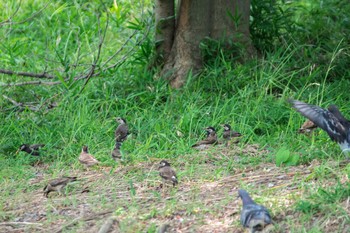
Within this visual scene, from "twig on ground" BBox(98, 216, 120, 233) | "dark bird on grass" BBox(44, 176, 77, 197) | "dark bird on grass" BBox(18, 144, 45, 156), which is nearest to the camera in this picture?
"twig on ground" BBox(98, 216, 120, 233)

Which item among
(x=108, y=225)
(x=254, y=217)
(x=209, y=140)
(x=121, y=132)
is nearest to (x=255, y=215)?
(x=254, y=217)

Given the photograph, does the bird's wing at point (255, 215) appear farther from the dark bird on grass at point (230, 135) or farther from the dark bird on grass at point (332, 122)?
the dark bird on grass at point (230, 135)

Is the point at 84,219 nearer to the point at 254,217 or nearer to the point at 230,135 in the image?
the point at 254,217

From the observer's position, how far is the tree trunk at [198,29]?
11.8 m

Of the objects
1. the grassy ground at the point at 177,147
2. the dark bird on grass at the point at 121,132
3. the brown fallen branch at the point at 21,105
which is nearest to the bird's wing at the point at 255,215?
the grassy ground at the point at 177,147

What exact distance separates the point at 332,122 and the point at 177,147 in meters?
2.07

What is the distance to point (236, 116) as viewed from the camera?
10789 millimetres

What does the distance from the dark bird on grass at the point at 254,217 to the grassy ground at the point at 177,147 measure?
0.43 feet

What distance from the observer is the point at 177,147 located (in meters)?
10.0

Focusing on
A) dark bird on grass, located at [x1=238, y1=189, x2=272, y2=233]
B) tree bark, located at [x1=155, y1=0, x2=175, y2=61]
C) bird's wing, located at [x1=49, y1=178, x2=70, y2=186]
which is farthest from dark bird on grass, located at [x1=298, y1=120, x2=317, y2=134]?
bird's wing, located at [x1=49, y1=178, x2=70, y2=186]

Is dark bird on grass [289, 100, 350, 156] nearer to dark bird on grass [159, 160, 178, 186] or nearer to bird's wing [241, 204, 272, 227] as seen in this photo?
dark bird on grass [159, 160, 178, 186]

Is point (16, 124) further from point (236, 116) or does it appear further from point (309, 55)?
point (309, 55)

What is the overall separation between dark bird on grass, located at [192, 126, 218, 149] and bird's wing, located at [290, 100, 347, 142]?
3.81 feet

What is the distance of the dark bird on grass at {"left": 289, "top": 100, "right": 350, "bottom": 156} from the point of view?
29.0 ft
